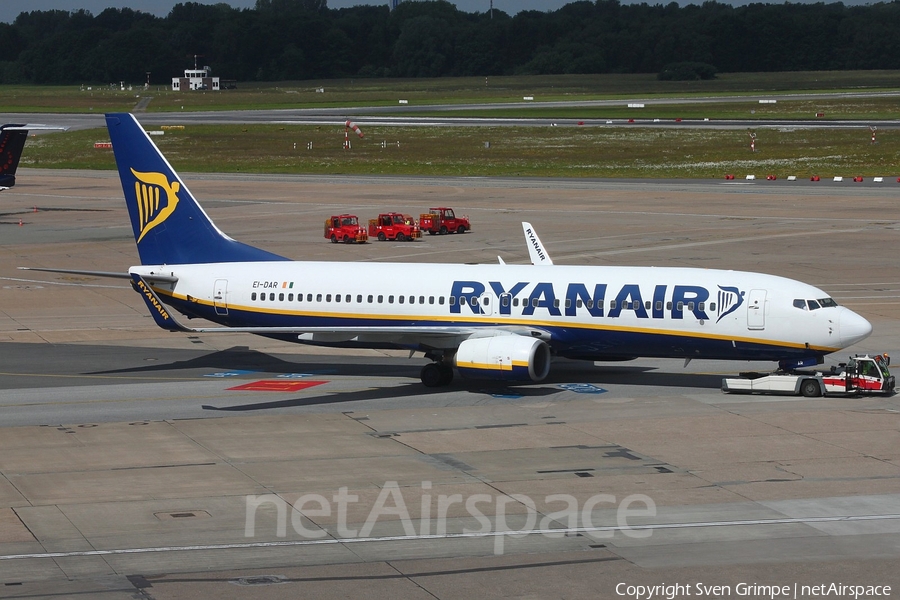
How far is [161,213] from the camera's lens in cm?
4812

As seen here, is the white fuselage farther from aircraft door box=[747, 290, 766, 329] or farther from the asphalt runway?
the asphalt runway

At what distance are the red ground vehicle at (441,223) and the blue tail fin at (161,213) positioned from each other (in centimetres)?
3905

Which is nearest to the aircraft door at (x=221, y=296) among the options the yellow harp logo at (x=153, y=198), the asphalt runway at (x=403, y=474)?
the asphalt runway at (x=403, y=474)

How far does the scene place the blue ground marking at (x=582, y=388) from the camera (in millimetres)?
42781

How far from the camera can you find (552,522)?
91.7 feet

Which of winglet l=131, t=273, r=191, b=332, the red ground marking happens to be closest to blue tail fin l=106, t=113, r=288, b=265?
winglet l=131, t=273, r=191, b=332

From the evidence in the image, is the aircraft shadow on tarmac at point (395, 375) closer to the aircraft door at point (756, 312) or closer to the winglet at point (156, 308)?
the winglet at point (156, 308)

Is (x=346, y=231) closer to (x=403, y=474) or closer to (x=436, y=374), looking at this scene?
(x=436, y=374)

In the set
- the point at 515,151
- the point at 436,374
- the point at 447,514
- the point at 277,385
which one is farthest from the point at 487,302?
the point at 515,151

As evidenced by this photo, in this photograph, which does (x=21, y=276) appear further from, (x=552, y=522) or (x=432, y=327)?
(x=552, y=522)

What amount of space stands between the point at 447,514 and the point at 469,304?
51.6 feet

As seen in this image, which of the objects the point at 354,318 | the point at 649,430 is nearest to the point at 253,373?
the point at 354,318

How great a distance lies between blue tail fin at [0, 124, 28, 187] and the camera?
94062 mm

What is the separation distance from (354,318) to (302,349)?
26.0 feet
